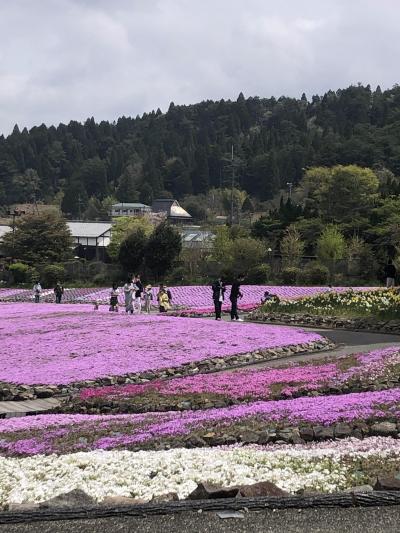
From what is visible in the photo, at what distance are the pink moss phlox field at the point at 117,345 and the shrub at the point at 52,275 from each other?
43503 millimetres

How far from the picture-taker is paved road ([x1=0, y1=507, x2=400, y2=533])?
204 inches

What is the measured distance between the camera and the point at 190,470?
705cm

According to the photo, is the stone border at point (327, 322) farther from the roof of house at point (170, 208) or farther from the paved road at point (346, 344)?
the roof of house at point (170, 208)

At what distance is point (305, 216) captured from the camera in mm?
81125

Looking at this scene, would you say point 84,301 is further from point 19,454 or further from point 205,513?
point 205,513

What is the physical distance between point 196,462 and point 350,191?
82751mm

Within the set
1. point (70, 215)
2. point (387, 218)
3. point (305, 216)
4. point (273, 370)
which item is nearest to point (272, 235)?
point (305, 216)

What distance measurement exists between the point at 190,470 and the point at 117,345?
49.8 feet

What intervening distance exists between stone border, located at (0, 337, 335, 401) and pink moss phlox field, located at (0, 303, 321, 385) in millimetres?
336

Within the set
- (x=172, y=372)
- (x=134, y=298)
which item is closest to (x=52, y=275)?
(x=134, y=298)

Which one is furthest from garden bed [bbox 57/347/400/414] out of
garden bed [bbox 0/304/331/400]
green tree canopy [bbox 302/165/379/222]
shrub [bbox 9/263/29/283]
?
green tree canopy [bbox 302/165/379/222]

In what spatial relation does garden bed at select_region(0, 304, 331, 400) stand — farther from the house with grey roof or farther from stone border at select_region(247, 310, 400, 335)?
the house with grey roof

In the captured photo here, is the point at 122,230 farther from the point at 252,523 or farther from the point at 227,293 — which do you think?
the point at 252,523

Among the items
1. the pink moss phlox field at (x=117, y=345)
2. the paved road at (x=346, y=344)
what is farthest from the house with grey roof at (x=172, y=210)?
the paved road at (x=346, y=344)
